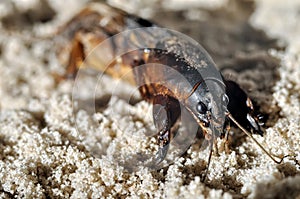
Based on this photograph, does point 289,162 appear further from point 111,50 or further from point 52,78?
point 52,78

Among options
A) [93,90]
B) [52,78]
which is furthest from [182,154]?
[52,78]

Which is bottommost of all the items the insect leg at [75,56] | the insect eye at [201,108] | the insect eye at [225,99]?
the insect eye at [201,108]

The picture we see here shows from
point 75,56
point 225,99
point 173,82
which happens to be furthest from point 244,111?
point 75,56

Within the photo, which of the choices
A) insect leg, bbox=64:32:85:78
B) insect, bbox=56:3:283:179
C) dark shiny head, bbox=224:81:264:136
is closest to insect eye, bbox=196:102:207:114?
insect, bbox=56:3:283:179

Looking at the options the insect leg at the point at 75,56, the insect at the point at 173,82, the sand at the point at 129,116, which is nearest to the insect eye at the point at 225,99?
the insect at the point at 173,82

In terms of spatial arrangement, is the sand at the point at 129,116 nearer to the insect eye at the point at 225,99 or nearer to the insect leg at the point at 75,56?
the insect leg at the point at 75,56

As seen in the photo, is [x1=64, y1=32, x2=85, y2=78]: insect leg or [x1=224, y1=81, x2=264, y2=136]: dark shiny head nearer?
[x1=224, y1=81, x2=264, y2=136]: dark shiny head

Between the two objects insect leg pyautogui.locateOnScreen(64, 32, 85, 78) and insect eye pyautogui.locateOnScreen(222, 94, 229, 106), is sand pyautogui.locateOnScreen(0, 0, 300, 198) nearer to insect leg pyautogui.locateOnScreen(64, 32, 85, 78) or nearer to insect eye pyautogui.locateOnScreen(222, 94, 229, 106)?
insect leg pyautogui.locateOnScreen(64, 32, 85, 78)
